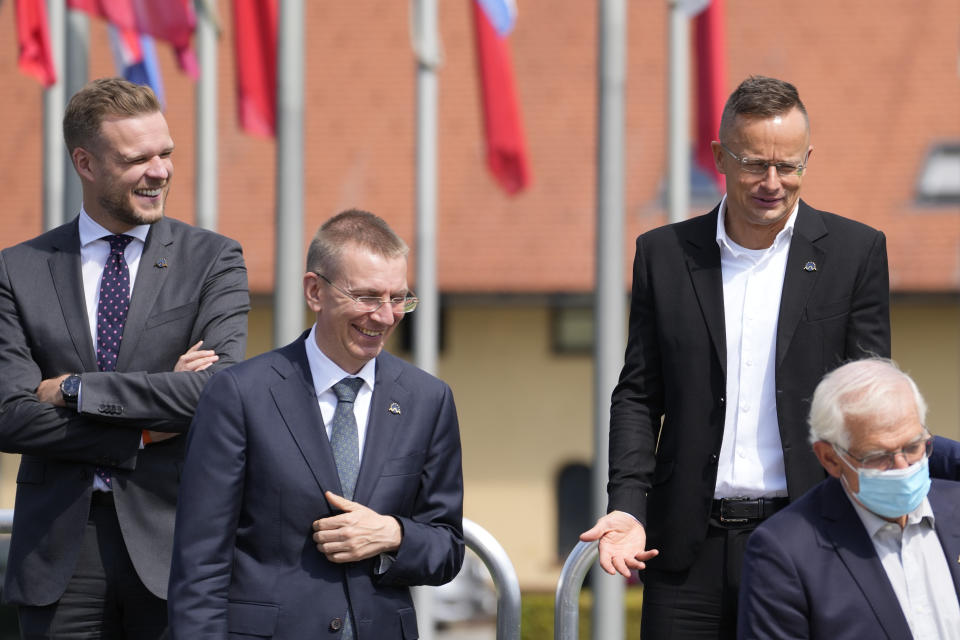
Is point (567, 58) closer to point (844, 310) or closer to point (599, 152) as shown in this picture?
point (599, 152)

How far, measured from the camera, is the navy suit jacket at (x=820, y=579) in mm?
3445

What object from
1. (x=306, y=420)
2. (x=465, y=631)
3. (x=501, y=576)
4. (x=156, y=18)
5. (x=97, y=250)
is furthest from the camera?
(x=465, y=631)

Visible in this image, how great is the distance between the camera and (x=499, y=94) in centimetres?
1255

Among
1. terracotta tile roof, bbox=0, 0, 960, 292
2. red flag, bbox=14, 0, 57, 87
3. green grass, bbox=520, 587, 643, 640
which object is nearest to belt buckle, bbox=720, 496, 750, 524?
red flag, bbox=14, 0, 57, 87

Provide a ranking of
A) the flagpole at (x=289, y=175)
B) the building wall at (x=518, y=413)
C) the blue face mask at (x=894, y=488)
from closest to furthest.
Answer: the blue face mask at (x=894, y=488), the flagpole at (x=289, y=175), the building wall at (x=518, y=413)

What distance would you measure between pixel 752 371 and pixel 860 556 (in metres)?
0.60

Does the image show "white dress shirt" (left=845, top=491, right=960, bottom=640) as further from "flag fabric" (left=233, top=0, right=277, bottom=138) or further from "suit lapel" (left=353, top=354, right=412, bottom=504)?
"flag fabric" (left=233, top=0, right=277, bottom=138)

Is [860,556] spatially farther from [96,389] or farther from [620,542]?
[96,389]

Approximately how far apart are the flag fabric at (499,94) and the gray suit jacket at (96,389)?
328 inches

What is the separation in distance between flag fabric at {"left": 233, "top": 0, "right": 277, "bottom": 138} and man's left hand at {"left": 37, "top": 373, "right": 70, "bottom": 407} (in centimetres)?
869

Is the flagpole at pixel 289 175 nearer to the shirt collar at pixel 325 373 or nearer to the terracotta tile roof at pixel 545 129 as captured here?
the shirt collar at pixel 325 373

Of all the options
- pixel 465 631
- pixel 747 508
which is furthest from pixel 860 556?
pixel 465 631

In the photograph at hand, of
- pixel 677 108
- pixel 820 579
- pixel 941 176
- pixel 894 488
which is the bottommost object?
pixel 820 579

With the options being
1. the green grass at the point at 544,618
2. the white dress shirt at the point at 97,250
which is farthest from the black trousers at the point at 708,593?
the green grass at the point at 544,618
